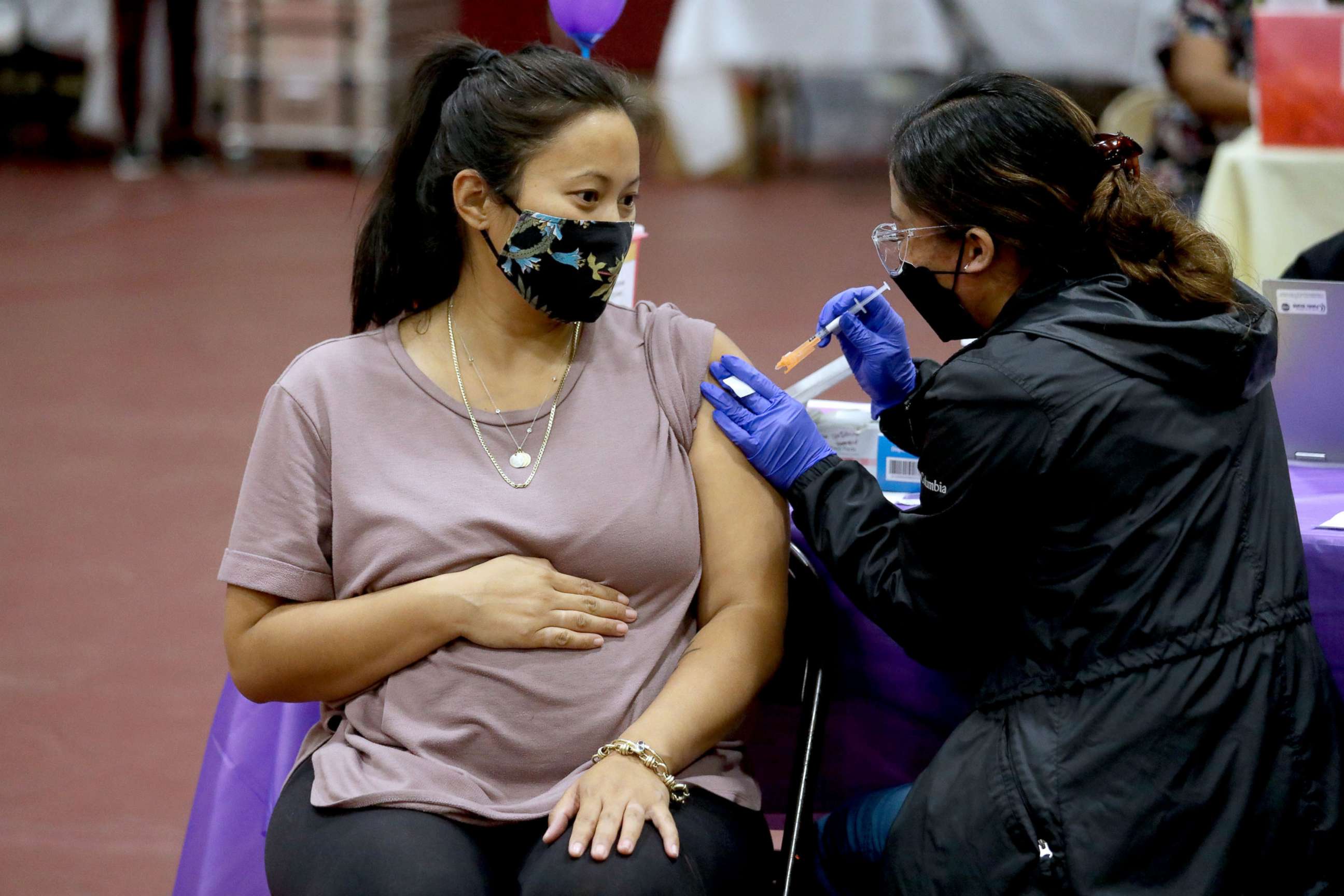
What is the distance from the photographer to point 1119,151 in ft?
5.08

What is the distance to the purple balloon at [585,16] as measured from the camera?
6.41 feet

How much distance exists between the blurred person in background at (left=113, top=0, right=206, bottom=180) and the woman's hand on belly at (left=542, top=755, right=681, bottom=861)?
26.0ft

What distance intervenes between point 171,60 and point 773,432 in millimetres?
8278

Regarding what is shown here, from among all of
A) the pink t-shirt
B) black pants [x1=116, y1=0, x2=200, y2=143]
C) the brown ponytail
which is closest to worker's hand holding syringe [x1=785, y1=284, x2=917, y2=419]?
the pink t-shirt

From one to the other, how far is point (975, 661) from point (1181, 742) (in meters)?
0.26

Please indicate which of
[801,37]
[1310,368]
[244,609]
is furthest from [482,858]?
[801,37]

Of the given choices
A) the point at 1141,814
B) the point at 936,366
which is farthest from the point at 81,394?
the point at 1141,814

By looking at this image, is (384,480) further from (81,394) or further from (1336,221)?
(81,394)

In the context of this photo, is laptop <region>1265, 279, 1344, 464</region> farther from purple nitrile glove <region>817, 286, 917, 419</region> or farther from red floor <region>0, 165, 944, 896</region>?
red floor <region>0, 165, 944, 896</region>

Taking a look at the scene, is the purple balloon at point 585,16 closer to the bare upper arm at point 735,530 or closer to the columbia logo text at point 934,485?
the bare upper arm at point 735,530

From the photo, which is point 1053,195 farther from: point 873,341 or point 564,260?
point 564,260

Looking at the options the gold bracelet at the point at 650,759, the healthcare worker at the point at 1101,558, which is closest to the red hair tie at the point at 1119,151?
the healthcare worker at the point at 1101,558

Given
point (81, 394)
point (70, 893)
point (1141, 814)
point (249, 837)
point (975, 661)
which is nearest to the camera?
point (1141, 814)

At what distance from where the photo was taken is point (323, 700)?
1690mm
